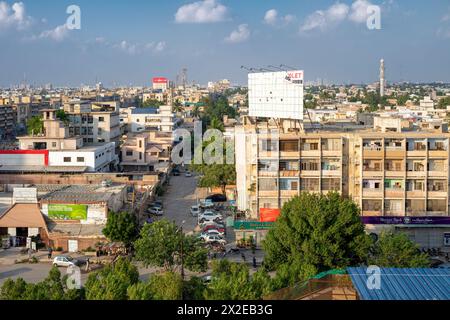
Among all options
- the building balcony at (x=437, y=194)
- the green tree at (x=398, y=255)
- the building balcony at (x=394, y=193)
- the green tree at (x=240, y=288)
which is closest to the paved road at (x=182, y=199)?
the building balcony at (x=394, y=193)

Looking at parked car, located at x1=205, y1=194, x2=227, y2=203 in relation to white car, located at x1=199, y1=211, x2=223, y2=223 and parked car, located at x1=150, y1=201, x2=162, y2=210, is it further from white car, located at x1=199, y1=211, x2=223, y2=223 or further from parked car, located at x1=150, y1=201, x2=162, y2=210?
white car, located at x1=199, y1=211, x2=223, y2=223

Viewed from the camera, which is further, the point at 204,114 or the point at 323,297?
the point at 204,114

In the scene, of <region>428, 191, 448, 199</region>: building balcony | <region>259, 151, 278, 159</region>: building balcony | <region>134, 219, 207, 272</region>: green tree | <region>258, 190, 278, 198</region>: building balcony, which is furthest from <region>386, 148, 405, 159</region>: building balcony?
<region>134, 219, 207, 272</region>: green tree

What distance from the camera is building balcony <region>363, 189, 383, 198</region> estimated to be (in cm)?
1352

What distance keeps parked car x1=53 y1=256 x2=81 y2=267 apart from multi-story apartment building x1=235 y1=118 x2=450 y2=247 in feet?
14.5

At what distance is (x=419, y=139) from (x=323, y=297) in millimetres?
7747

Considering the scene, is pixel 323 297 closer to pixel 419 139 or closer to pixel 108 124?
pixel 419 139

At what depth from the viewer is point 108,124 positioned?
26.1 m

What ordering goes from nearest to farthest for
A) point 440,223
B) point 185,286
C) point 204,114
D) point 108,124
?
1. point 185,286
2. point 440,223
3. point 108,124
4. point 204,114

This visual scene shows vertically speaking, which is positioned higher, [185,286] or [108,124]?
[108,124]

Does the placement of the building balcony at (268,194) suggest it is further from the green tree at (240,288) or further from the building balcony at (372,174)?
the green tree at (240,288)
